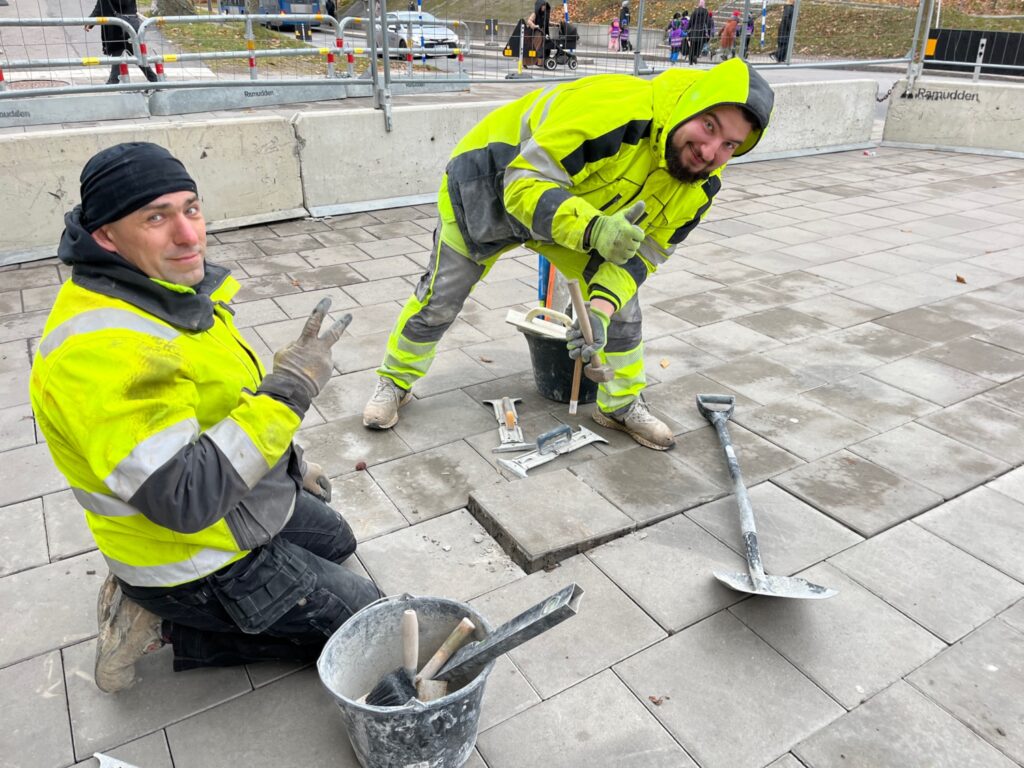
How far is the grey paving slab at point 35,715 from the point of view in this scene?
206 cm

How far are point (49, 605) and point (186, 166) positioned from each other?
14.5ft

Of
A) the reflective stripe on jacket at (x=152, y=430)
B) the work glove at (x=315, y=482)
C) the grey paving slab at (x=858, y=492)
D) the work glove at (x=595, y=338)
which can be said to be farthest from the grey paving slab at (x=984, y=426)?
the reflective stripe on jacket at (x=152, y=430)

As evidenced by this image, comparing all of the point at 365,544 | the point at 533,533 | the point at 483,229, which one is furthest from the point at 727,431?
the point at 365,544

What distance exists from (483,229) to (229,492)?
184cm

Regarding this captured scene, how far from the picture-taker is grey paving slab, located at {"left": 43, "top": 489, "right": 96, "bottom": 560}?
9.24 feet

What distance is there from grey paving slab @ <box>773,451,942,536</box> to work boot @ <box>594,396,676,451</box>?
51cm

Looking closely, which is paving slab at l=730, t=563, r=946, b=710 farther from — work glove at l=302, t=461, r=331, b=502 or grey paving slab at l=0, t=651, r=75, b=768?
grey paving slab at l=0, t=651, r=75, b=768

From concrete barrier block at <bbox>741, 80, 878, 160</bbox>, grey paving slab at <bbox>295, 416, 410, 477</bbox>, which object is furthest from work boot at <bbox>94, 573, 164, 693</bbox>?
concrete barrier block at <bbox>741, 80, 878, 160</bbox>

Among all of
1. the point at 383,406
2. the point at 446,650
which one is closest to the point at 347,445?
the point at 383,406

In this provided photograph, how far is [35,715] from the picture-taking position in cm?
217

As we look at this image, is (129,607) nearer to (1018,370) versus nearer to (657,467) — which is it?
(657,467)

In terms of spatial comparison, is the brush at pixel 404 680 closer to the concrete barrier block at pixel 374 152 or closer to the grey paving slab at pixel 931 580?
the grey paving slab at pixel 931 580

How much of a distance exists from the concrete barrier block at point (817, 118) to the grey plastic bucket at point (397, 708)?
8.60 metres

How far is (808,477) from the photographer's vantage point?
3.35 meters
